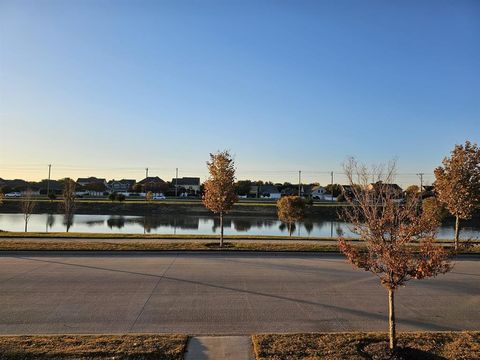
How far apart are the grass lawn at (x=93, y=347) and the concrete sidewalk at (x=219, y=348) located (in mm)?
167

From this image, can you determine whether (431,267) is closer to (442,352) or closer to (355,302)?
(442,352)

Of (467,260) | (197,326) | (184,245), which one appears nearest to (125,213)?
(184,245)

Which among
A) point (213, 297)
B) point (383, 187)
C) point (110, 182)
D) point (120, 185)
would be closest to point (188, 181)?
point (120, 185)

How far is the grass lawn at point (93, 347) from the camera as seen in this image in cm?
557

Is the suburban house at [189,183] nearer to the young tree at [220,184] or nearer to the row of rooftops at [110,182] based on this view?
the row of rooftops at [110,182]

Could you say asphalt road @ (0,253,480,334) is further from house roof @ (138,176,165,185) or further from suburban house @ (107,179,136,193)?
suburban house @ (107,179,136,193)

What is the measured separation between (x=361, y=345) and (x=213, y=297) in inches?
151

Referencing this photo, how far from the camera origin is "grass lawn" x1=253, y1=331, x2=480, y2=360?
19.0 feet

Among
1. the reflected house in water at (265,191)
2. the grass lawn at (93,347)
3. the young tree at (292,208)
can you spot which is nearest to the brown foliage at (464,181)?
the young tree at (292,208)

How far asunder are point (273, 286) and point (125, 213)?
51.0 m

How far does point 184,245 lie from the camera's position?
16938mm

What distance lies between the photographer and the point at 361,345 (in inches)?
246

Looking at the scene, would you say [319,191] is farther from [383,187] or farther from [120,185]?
[383,187]

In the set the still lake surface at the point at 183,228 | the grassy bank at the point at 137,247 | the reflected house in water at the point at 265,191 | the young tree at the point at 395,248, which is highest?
the reflected house in water at the point at 265,191
